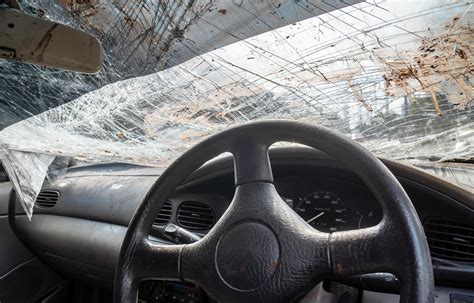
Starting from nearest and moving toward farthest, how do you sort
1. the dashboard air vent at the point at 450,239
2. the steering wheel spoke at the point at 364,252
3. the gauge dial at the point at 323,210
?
the steering wheel spoke at the point at 364,252, the dashboard air vent at the point at 450,239, the gauge dial at the point at 323,210

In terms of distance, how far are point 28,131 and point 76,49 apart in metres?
0.90

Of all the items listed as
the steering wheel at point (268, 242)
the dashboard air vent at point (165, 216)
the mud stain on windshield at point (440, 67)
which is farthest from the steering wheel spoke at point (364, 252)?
the dashboard air vent at point (165, 216)

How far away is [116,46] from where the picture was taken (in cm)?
135

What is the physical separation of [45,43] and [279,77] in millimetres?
676

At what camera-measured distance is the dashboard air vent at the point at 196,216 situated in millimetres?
1700

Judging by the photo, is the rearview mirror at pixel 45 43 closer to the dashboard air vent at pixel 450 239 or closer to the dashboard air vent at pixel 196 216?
the dashboard air vent at pixel 196 216

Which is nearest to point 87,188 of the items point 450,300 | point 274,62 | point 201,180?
point 201,180

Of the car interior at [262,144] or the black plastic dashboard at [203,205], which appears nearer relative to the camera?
the car interior at [262,144]

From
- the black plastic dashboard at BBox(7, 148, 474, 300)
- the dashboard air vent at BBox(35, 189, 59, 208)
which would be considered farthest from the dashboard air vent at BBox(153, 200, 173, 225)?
the dashboard air vent at BBox(35, 189, 59, 208)

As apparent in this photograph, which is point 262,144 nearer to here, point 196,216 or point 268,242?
point 268,242

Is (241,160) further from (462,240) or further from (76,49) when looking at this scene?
(462,240)

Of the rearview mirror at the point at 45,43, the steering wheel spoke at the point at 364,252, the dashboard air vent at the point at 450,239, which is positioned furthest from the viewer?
the dashboard air vent at the point at 450,239

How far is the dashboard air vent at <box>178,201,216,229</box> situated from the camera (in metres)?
1.70

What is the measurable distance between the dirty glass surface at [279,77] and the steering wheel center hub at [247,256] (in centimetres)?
55
